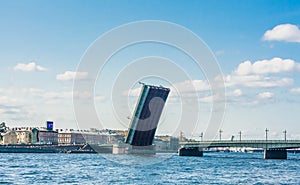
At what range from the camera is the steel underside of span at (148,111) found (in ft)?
206

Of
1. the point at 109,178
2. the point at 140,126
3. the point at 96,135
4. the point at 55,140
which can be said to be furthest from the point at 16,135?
the point at 109,178

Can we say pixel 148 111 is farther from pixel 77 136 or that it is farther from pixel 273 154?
pixel 77 136

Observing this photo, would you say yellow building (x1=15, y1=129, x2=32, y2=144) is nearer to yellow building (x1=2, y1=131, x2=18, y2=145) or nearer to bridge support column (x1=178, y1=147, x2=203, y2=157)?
yellow building (x1=2, y1=131, x2=18, y2=145)

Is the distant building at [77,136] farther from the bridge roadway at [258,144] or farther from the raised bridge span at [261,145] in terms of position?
the bridge roadway at [258,144]

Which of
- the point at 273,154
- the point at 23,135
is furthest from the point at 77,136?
the point at 273,154

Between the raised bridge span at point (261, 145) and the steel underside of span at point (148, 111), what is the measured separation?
12.5m

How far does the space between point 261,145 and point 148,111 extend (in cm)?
1716

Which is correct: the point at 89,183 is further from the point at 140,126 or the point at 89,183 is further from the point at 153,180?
the point at 140,126

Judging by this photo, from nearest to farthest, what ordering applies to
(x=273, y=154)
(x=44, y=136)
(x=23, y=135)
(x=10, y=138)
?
(x=273, y=154), (x=44, y=136), (x=10, y=138), (x=23, y=135)

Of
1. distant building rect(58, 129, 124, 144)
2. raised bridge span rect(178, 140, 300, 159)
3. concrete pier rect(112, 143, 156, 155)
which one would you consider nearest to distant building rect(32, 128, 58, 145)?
distant building rect(58, 129, 124, 144)

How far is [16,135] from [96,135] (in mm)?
20879

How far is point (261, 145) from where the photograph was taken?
2852 inches

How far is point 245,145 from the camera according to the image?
7506 cm

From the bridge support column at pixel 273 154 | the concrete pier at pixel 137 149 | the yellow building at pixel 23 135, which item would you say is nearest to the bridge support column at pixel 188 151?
the concrete pier at pixel 137 149
